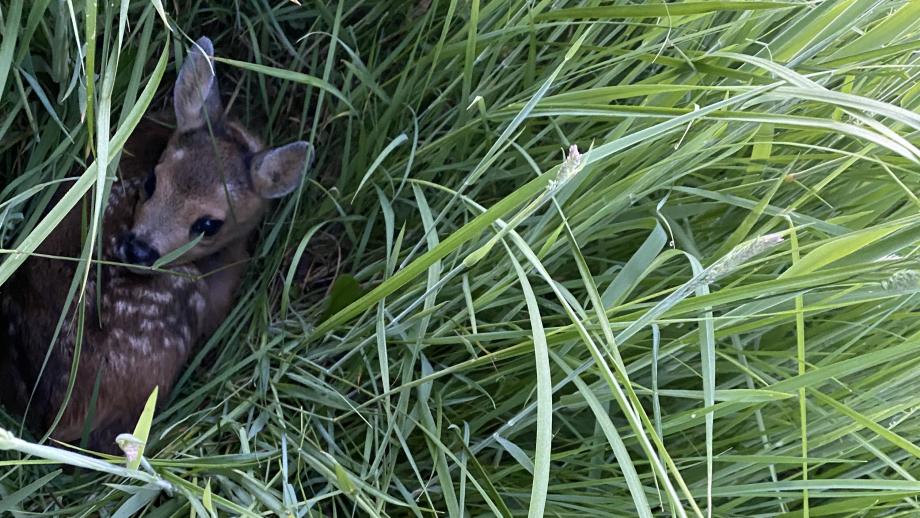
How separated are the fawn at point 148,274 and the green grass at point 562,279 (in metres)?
0.11

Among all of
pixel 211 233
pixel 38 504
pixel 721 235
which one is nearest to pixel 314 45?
pixel 211 233

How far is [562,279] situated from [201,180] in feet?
2.94

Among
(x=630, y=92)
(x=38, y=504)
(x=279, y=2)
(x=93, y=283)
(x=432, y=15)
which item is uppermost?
(x=630, y=92)

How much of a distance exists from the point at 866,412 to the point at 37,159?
1.67 m

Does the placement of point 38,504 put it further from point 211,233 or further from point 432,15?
point 432,15

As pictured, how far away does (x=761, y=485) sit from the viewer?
1187 millimetres

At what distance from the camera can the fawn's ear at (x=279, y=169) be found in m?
1.76

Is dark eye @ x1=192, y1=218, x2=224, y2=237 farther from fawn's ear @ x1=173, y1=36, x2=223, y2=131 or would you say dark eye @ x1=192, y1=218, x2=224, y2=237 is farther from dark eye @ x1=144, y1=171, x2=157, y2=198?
fawn's ear @ x1=173, y1=36, x2=223, y2=131

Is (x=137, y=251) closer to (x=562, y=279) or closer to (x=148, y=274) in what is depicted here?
(x=148, y=274)

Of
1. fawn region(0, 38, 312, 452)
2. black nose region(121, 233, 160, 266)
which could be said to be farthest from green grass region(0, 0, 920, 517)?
black nose region(121, 233, 160, 266)

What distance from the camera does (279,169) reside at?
5.97 feet

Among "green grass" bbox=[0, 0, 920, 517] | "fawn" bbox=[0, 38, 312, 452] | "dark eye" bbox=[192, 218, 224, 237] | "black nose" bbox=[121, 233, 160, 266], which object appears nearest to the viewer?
"green grass" bbox=[0, 0, 920, 517]

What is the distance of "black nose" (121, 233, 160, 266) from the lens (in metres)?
1.72

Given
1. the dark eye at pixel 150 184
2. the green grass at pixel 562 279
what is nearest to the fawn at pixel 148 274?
the dark eye at pixel 150 184
